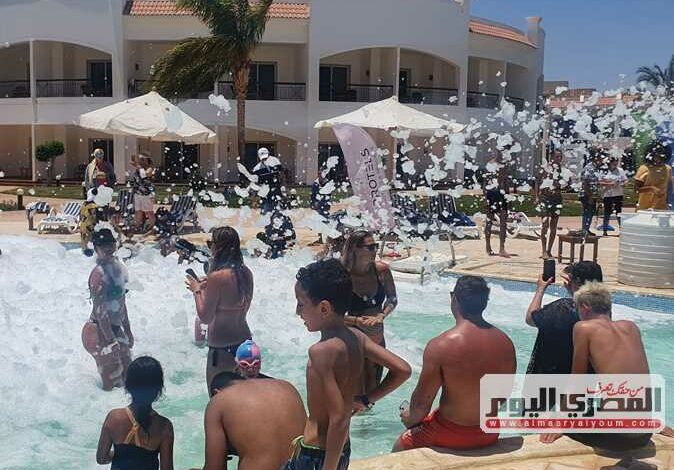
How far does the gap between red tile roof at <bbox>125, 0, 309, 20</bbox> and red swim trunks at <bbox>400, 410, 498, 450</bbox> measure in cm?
2651

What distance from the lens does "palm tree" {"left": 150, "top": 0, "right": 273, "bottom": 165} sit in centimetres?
2425

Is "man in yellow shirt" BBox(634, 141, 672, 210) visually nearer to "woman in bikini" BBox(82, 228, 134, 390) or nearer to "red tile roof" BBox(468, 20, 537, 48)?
"woman in bikini" BBox(82, 228, 134, 390)

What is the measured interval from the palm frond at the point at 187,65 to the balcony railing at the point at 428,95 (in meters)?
9.47

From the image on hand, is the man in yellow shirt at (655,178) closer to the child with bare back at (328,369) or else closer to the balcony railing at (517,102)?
the child with bare back at (328,369)

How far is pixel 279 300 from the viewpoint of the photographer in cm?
929

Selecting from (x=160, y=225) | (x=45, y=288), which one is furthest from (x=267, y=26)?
(x=45, y=288)

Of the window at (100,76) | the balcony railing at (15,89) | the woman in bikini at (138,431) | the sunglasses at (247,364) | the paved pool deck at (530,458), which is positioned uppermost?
the window at (100,76)

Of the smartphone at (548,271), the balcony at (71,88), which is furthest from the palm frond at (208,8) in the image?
the smartphone at (548,271)

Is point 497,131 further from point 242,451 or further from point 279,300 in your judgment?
point 242,451

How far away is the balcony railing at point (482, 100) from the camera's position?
32688 millimetres

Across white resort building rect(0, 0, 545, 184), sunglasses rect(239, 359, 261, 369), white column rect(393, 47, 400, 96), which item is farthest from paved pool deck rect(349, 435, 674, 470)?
white column rect(393, 47, 400, 96)

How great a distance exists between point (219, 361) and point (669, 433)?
2.84m

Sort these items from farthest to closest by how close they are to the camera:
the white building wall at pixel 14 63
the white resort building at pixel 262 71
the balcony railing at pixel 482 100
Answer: the balcony railing at pixel 482 100 < the white building wall at pixel 14 63 < the white resort building at pixel 262 71

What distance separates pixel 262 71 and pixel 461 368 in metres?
28.6
